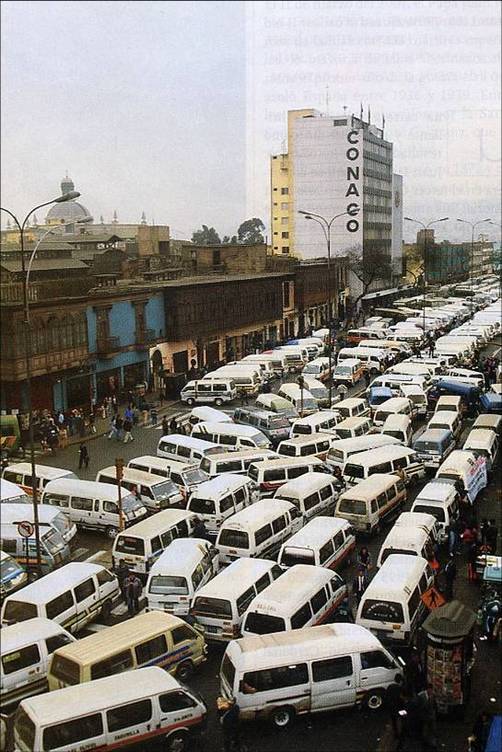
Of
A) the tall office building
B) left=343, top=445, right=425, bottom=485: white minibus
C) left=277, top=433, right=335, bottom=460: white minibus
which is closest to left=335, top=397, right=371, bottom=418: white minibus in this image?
left=277, top=433, right=335, bottom=460: white minibus

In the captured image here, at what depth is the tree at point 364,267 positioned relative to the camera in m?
42.5

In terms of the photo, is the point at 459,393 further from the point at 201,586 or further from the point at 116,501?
the point at 201,586

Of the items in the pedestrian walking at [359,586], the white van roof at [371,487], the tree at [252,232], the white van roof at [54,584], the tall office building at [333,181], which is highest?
the tall office building at [333,181]

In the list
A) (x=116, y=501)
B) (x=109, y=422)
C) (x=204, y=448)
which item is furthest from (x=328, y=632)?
(x=109, y=422)

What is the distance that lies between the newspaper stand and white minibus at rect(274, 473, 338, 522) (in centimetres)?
447

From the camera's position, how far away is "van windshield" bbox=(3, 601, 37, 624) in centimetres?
770

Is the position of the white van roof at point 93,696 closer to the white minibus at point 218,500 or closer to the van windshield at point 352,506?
the white minibus at point 218,500

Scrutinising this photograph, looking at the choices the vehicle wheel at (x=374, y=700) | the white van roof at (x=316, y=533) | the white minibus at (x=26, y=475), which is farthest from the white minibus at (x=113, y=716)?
the white minibus at (x=26, y=475)

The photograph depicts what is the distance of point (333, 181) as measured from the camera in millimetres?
43625

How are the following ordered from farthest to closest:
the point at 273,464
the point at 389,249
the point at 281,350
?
the point at 389,249, the point at 281,350, the point at 273,464

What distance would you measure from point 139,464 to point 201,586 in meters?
4.60

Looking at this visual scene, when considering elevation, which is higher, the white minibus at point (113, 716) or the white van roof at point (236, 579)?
the white van roof at point (236, 579)

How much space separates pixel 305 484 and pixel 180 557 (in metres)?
3.06

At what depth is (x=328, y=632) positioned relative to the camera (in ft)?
22.1
